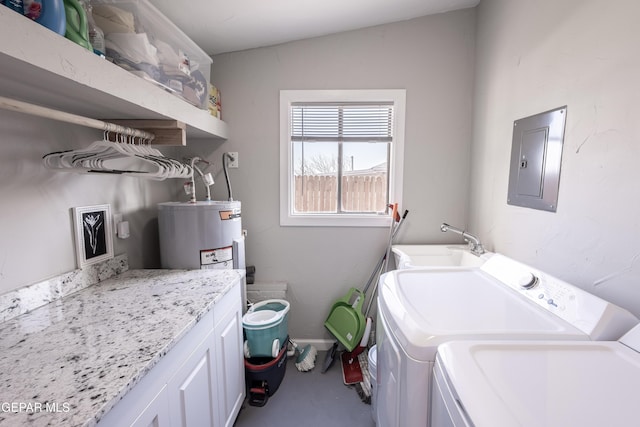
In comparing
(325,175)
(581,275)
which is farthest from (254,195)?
(581,275)

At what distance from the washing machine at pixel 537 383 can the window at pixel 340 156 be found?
54.6 inches

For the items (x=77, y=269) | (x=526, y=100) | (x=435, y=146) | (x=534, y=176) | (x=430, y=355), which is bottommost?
(x=430, y=355)

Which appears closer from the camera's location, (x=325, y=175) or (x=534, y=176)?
(x=534, y=176)

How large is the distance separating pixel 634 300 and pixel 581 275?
21 cm

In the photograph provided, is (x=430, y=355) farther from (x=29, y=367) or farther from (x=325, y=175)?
(x=325, y=175)

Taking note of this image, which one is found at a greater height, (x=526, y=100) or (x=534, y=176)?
(x=526, y=100)

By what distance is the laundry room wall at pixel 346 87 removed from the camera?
1959 millimetres

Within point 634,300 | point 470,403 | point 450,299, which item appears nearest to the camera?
point 470,403

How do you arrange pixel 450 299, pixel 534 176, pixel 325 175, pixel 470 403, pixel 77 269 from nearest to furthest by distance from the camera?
pixel 470 403, pixel 450 299, pixel 77 269, pixel 534 176, pixel 325 175

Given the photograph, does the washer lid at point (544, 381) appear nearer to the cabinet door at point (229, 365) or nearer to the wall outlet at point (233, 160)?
the cabinet door at point (229, 365)

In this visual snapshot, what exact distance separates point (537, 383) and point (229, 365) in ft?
4.11

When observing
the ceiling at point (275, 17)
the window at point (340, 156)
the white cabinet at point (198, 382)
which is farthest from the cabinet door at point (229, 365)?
the ceiling at point (275, 17)

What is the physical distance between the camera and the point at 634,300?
2.92 feet

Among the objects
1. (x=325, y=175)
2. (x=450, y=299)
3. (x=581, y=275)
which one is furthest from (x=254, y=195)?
(x=581, y=275)
